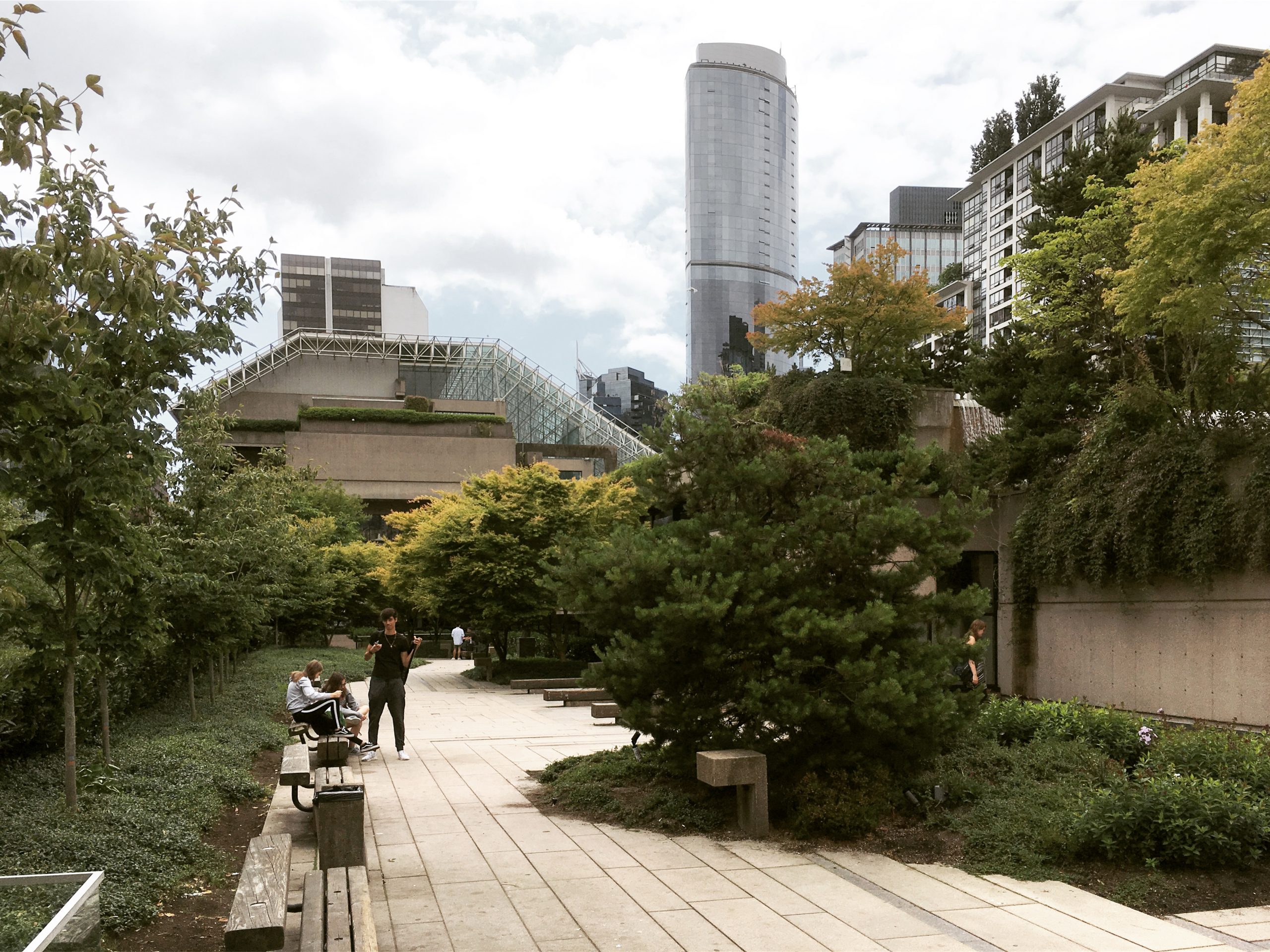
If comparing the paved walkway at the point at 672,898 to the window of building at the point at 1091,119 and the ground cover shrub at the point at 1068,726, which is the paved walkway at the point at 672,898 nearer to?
the ground cover shrub at the point at 1068,726

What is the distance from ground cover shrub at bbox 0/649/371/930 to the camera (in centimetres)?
651

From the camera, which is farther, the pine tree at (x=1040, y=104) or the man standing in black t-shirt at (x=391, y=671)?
the pine tree at (x=1040, y=104)

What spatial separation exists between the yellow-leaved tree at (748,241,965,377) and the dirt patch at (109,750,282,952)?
2250 cm

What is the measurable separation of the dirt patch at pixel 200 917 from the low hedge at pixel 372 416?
212ft

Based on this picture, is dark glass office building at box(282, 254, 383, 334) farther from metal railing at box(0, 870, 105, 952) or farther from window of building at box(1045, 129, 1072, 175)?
metal railing at box(0, 870, 105, 952)

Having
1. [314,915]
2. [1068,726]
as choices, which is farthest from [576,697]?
[314,915]

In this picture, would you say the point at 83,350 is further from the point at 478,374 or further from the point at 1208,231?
the point at 478,374

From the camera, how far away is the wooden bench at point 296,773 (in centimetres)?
884

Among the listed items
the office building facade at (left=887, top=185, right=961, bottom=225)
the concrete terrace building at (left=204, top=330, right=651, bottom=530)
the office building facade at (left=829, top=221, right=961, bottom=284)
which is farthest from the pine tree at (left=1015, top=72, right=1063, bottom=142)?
the office building facade at (left=887, top=185, right=961, bottom=225)

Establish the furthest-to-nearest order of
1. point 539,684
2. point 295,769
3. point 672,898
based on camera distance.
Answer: point 539,684, point 295,769, point 672,898

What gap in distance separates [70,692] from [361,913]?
4.42 meters

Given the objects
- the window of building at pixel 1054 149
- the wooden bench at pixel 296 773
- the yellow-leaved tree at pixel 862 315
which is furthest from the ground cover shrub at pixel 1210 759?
the window of building at pixel 1054 149

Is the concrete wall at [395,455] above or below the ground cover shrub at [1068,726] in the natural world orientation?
above

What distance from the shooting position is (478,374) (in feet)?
290
